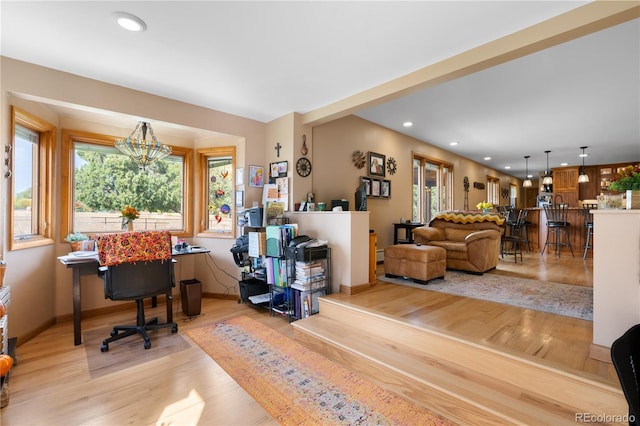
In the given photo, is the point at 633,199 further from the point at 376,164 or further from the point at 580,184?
the point at 580,184

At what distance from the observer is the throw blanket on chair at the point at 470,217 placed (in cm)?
468

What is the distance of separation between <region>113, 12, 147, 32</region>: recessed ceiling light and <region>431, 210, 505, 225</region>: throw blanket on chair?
4925mm

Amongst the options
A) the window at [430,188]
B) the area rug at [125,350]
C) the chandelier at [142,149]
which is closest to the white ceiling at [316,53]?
the chandelier at [142,149]

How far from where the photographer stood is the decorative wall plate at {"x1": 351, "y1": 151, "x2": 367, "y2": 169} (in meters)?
4.97

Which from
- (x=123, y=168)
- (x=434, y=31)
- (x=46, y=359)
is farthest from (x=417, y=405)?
(x=123, y=168)

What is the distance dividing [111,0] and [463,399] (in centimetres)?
351

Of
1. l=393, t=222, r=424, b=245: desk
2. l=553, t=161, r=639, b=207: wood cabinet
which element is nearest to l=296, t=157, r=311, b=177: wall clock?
l=393, t=222, r=424, b=245: desk

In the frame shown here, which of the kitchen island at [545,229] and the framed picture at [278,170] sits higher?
the framed picture at [278,170]

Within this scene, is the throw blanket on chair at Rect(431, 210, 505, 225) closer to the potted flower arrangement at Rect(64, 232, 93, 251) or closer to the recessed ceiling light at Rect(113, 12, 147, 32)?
the recessed ceiling light at Rect(113, 12, 147, 32)

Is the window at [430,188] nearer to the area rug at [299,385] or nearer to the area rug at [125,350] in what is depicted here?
the area rug at [299,385]

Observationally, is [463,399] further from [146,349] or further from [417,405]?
[146,349]

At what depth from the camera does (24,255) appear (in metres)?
2.89

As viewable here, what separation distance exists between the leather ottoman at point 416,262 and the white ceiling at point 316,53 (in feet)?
7.01

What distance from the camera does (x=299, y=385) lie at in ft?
6.99
